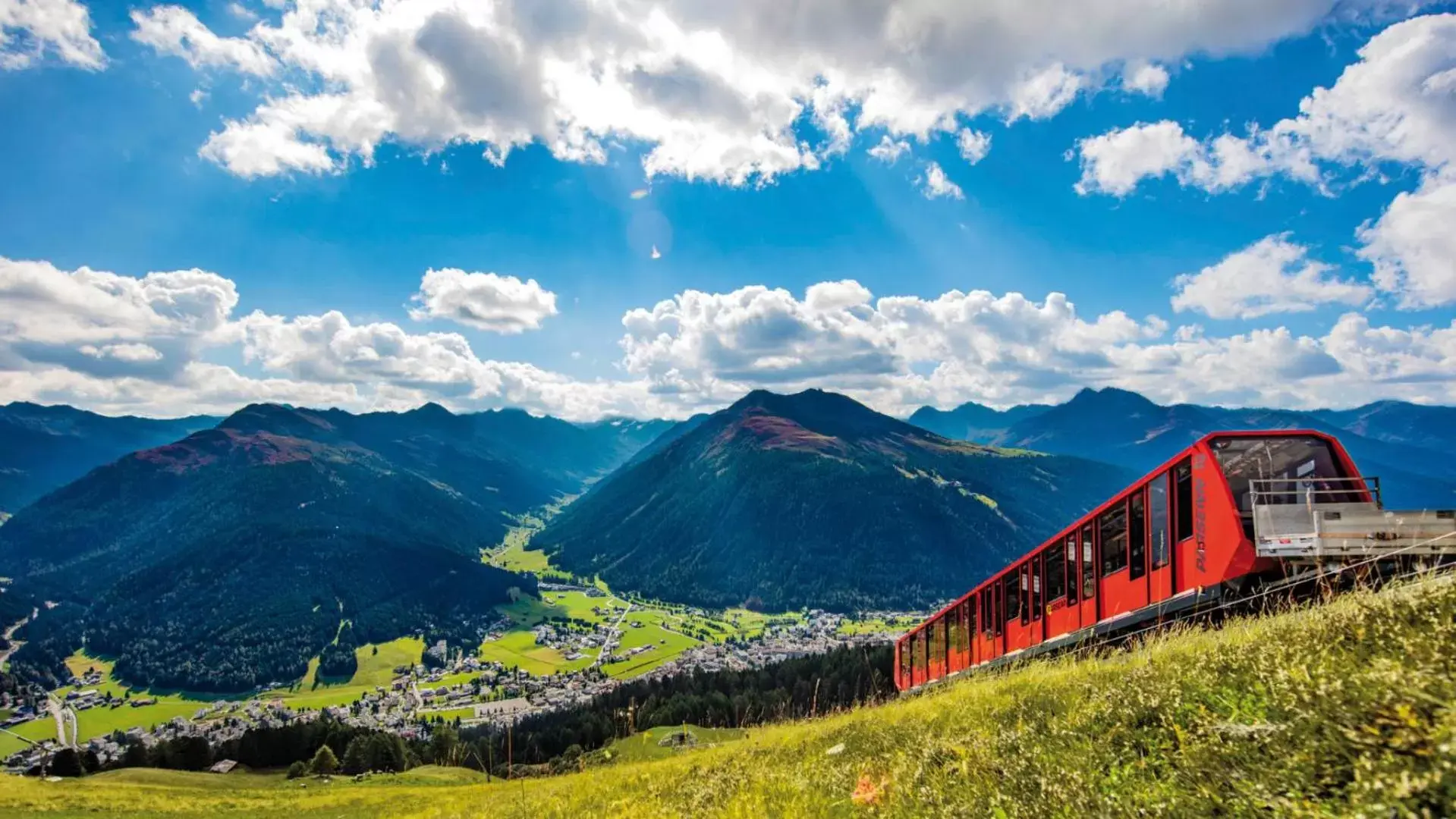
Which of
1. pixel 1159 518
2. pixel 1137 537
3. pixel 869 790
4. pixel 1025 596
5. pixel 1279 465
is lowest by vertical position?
pixel 1025 596

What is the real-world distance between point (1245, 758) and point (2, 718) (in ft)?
906

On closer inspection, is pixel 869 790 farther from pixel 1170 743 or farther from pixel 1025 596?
pixel 1025 596

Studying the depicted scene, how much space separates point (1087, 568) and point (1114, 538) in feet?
4.97

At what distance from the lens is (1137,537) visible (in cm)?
1892

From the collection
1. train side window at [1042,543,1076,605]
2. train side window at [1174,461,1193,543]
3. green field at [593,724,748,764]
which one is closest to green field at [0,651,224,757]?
green field at [593,724,748,764]

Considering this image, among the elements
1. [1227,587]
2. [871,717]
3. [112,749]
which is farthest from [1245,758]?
[112,749]

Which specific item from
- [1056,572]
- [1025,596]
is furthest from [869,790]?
[1025,596]

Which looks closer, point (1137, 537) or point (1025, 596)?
point (1137, 537)

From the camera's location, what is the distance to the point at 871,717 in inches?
584

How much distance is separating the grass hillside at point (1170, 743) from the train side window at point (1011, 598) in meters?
12.2

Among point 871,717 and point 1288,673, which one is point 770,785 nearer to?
point 871,717

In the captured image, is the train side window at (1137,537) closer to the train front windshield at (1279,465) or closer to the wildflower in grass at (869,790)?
the train front windshield at (1279,465)

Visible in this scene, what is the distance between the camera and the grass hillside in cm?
410

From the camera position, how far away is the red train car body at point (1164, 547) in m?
15.8
